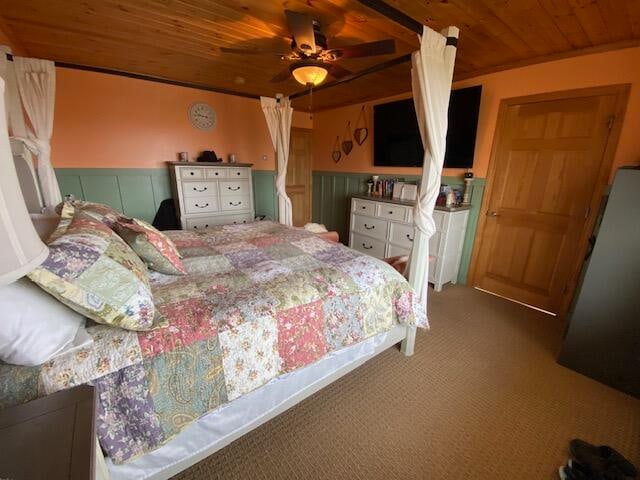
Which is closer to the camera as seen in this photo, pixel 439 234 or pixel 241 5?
pixel 241 5

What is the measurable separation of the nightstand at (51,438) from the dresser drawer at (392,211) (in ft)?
10.2

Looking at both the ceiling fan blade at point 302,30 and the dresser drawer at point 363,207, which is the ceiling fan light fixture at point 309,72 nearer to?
the ceiling fan blade at point 302,30

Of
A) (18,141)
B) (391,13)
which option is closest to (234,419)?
(391,13)

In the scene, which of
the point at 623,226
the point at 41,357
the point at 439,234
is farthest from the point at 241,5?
the point at 623,226

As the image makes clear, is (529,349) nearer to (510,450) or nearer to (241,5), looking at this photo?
(510,450)

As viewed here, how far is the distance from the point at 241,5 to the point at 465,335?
10.1ft

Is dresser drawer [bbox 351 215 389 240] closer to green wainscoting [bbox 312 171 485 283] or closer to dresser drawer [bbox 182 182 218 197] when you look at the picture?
green wainscoting [bbox 312 171 485 283]

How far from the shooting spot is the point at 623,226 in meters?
1.73

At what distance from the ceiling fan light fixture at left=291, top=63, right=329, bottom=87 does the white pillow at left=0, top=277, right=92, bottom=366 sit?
202 cm

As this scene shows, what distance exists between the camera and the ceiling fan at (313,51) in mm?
1765

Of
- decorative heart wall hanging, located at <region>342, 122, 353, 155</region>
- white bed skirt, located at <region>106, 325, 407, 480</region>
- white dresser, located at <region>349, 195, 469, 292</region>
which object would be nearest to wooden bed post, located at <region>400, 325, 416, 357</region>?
white bed skirt, located at <region>106, 325, 407, 480</region>

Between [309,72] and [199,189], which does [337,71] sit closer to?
[309,72]

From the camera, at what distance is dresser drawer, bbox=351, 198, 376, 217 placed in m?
3.69

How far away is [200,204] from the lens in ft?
12.4
